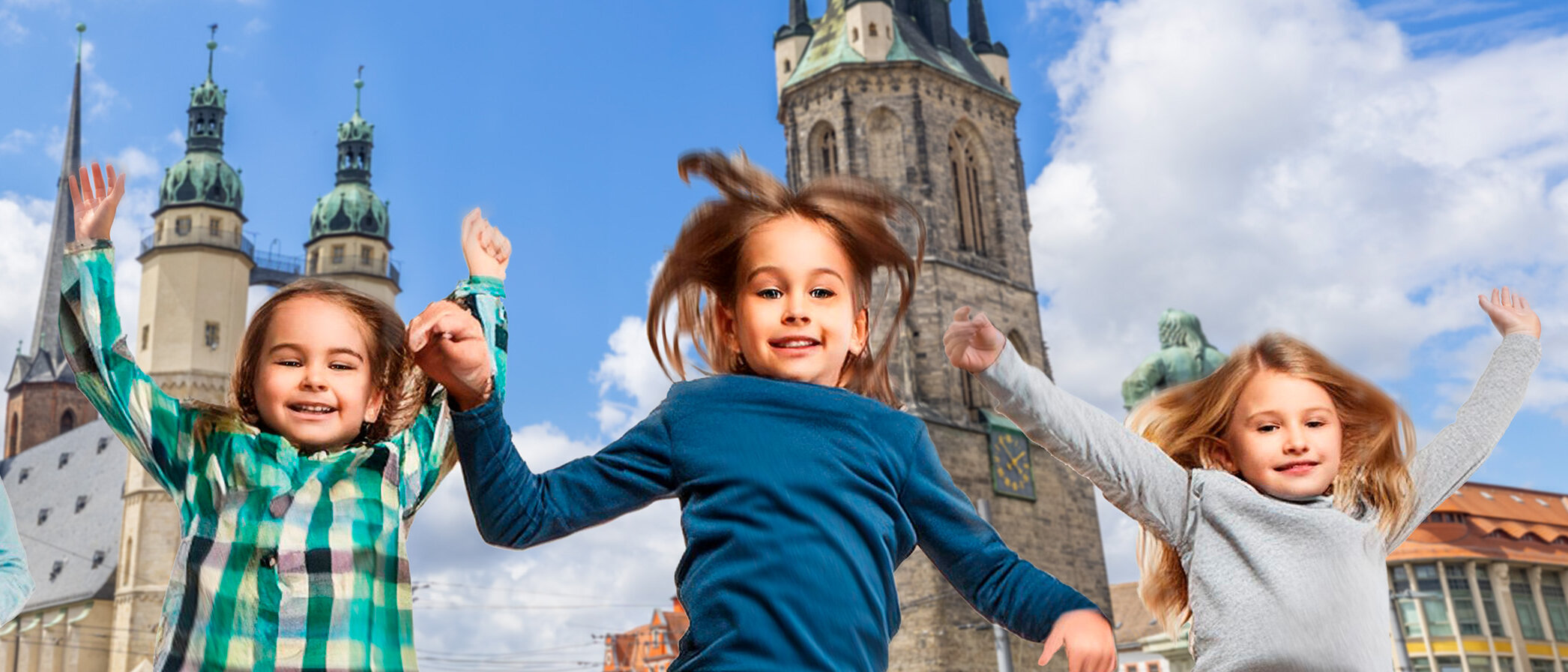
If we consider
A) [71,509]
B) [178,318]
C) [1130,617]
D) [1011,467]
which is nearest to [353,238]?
[178,318]

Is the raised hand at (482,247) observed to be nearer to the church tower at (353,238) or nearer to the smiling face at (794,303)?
the smiling face at (794,303)

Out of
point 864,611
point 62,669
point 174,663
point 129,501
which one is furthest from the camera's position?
point 62,669

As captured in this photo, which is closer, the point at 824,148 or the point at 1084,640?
the point at 1084,640

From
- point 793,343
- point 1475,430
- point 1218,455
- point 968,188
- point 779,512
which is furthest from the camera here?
point 968,188

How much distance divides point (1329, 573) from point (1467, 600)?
3516 cm

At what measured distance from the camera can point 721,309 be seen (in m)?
2.30

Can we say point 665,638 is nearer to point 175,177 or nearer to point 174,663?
point 175,177

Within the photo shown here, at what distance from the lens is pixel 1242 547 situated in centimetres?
264

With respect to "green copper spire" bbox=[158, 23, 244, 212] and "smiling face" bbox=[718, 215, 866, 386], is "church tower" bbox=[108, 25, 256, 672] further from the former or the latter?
"smiling face" bbox=[718, 215, 866, 386]

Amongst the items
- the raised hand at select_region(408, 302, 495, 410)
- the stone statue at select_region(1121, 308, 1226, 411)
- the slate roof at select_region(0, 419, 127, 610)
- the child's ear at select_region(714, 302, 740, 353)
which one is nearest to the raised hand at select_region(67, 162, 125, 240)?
the raised hand at select_region(408, 302, 495, 410)

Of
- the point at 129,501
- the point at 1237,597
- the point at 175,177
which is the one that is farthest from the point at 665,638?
the point at 1237,597

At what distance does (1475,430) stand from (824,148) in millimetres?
33007

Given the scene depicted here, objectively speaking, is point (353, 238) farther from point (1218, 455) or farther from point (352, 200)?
point (1218, 455)

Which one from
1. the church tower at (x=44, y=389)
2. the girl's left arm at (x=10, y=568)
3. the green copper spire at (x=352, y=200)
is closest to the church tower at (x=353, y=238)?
Result: the green copper spire at (x=352, y=200)
